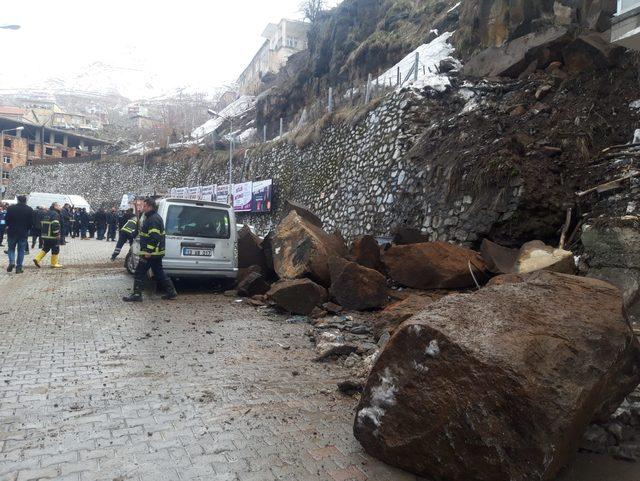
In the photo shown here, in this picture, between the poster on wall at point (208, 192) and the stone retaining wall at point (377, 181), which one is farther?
the poster on wall at point (208, 192)

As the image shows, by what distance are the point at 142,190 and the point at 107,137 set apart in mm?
44875

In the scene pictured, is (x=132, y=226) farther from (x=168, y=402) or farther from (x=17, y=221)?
(x=168, y=402)

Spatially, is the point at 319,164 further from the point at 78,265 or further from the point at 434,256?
the point at 434,256

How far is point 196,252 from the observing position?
8922 millimetres

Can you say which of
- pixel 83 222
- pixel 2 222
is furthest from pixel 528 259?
pixel 83 222

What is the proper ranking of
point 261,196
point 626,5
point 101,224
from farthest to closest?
point 101,224 → point 261,196 → point 626,5

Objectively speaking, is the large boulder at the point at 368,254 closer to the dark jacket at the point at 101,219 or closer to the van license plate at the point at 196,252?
the van license plate at the point at 196,252

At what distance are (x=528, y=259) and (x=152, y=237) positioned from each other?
612 centimetres

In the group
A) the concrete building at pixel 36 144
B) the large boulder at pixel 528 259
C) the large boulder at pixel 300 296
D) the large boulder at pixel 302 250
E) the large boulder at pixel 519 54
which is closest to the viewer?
the large boulder at pixel 528 259

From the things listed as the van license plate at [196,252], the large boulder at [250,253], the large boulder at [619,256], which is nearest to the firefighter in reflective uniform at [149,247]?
the van license plate at [196,252]

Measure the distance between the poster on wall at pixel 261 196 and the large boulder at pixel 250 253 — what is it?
12185mm

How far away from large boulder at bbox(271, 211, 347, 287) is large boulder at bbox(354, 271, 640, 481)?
15.5ft

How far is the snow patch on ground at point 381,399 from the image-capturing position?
2.84 m

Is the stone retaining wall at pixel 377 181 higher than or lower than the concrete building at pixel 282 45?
lower
